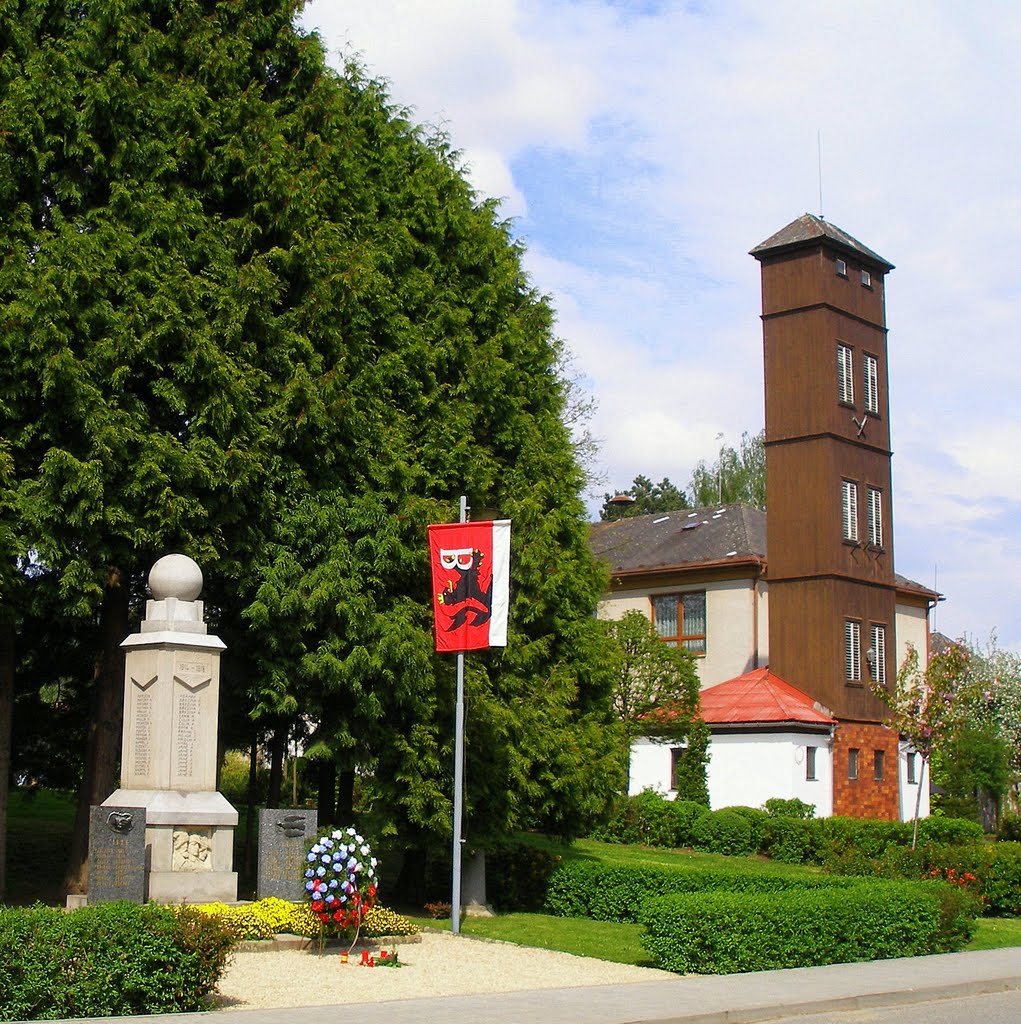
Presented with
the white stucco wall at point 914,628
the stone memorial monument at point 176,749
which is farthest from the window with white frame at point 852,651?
the stone memorial monument at point 176,749

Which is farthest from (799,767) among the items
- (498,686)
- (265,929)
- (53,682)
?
(265,929)

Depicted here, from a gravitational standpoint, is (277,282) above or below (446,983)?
above

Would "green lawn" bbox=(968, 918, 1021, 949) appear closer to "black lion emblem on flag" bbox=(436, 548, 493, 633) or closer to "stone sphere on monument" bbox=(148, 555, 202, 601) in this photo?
"black lion emblem on flag" bbox=(436, 548, 493, 633)

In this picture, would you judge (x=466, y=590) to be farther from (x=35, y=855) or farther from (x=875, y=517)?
(x=875, y=517)

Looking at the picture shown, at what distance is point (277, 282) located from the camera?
17688 millimetres

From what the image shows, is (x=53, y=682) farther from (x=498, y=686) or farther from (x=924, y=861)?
(x=924, y=861)

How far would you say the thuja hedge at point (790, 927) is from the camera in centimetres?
1427

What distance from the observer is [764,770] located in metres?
37.2

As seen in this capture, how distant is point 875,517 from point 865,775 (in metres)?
7.38

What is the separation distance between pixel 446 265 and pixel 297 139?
3.13m

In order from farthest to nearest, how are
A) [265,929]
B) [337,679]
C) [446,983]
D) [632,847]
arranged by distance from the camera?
1. [632,847]
2. [337,679]
3. [265,929]
4. [446,983]

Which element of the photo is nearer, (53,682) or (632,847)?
(53,682)

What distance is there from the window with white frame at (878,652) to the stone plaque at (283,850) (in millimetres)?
26421

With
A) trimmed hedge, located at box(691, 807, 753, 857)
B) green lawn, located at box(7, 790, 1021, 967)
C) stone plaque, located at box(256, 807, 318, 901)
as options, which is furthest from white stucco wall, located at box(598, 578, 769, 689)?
stone plaque, located at box(256, 807, 318, 901)
